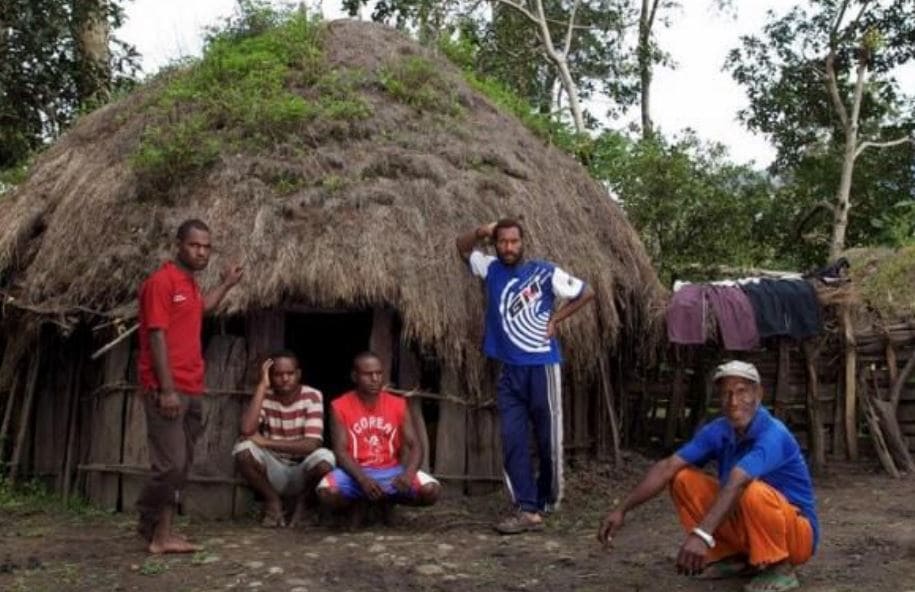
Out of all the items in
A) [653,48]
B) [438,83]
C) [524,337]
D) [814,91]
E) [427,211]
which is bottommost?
[524,337]

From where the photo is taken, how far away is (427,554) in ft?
18.3

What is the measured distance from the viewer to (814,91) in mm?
17641

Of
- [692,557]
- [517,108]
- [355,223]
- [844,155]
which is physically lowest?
[692,557]

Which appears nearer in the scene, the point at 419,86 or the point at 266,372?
the point at 266,372

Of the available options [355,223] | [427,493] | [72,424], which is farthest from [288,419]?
[72,424]

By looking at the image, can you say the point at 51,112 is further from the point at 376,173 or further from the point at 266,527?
the point at 266,527

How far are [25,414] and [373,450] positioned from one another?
3.00 metres

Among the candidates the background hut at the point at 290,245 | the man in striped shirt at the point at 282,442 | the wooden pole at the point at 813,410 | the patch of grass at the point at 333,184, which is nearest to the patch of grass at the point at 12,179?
the background hut at the point at 290,245

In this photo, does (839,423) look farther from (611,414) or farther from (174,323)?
(174,323)

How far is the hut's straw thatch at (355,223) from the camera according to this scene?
700 centimetres

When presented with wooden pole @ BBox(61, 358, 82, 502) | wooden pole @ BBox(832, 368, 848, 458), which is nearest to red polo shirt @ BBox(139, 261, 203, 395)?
wooden pole @ BBox(61, 358, 82, 502)

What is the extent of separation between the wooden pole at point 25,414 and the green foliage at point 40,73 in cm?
418

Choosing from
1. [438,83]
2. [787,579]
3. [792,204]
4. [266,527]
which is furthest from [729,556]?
[792,204]

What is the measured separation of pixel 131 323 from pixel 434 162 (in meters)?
2.47
